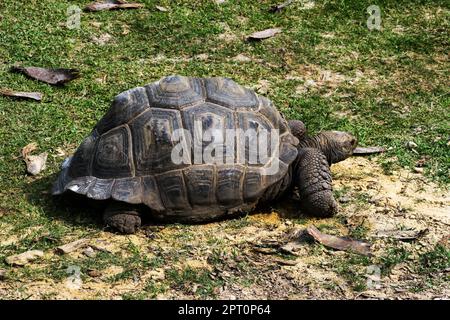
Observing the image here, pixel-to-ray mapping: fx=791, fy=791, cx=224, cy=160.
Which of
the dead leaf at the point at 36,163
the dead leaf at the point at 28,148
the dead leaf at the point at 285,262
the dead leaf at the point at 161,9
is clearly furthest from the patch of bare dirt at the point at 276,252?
the dead leaf at the point at 161,9

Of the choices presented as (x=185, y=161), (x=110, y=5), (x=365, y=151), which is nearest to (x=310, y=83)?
(x=365, y=151)

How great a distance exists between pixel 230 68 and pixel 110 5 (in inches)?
83.0

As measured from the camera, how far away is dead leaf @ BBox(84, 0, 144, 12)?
32.8 ft

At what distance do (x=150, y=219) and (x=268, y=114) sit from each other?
1.28 m

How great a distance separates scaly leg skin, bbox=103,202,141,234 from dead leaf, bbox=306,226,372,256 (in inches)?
51.6

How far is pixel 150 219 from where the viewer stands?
20.3 feet

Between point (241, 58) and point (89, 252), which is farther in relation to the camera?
point (241, 58)

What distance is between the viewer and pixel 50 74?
855cm

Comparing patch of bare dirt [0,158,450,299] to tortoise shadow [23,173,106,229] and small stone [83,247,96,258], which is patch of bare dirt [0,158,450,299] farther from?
tortoise shadow [23,173,106,229]

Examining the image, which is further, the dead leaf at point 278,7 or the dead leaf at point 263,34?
the dead leaf at point 278,7

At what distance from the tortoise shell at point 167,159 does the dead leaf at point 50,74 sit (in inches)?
90.5

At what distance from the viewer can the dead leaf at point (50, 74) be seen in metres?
8.45

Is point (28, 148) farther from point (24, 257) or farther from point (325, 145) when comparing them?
point (325, 145)

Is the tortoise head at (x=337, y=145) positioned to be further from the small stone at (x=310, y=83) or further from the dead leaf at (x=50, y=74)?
the dead leaf at (x=50, y=74)
